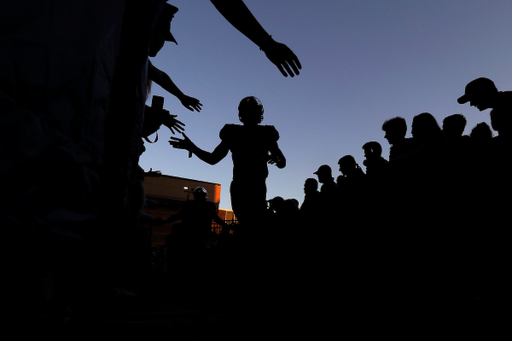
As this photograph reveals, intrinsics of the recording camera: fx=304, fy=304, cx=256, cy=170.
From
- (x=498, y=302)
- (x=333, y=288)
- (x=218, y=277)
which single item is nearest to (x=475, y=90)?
(x=498, y=302)

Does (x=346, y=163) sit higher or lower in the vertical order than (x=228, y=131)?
higher

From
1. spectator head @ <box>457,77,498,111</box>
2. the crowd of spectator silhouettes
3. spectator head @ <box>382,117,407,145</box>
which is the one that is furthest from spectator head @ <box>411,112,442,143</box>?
spectator head @ <box>382,117,407,145</box>

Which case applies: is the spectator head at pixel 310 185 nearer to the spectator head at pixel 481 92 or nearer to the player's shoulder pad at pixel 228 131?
the player's shoulder pad at pixel 228 131

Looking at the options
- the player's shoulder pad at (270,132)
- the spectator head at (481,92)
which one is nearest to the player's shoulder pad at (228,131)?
the player's shoulder pad at (270,132)

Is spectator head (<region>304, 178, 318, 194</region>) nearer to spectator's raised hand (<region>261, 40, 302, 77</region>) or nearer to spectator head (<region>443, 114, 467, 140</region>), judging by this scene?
spectator head (<region>443, 114, 467, 140</region>)

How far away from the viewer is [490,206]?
2.19m

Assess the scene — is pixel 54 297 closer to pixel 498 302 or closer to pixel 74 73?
pixel 74 73

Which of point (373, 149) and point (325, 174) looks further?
point (325, 174)

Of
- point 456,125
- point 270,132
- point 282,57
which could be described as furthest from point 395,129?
point 282,57

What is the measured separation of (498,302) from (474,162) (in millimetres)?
981

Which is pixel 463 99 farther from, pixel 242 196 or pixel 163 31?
pixel 163 31

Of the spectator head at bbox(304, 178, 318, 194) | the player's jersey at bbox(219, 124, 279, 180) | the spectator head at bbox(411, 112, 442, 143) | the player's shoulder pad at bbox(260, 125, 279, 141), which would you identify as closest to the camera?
the spectator head at bbox(411, 112, 442, 143)

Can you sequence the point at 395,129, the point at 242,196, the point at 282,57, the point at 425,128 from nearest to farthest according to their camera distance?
the point at 282,57 < the point at 242,196 < the point at 425,128 < the point at 395,129

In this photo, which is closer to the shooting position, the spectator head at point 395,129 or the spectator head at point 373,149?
the spectator head at point 395,129
